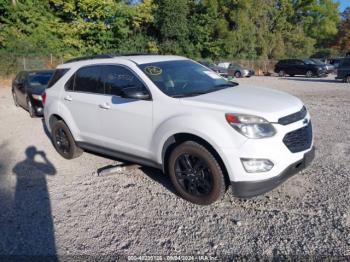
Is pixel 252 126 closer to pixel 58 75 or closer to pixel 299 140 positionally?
pixel 299 140

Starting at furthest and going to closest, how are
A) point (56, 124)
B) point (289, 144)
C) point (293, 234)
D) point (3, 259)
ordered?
point (56, 124)
point (289, 144)
point (293, 234)
point (3, 259)

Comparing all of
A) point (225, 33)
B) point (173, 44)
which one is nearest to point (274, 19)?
point (225, 33)

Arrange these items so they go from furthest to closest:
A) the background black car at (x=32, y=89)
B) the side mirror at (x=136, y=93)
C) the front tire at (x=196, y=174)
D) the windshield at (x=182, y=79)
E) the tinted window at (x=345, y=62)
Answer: the tinted window at (x=345, y=62)
the background black car at (x=32, y=89)
the windshield at (x=182, y=79)
the side mirror at (x=136, y=93)
the front tire at (x=196, y=174)

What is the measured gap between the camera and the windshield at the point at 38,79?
10375 millimetres

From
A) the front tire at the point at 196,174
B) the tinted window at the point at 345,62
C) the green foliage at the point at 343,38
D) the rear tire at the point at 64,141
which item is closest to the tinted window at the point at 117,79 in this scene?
the front tire at the point at 196,174

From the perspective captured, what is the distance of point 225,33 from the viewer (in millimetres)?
39062

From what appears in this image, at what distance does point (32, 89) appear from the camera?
9.93 meters

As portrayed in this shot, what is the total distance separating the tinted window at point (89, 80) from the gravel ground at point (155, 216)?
1.32 meters

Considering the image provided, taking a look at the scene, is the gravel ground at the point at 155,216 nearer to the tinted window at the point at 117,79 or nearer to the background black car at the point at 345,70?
the tinted window at the point at 117,79

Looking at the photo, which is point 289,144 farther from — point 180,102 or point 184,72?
point 184,72

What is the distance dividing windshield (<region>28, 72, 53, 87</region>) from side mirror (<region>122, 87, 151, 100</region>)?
23.3 feet

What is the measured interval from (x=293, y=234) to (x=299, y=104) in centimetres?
164

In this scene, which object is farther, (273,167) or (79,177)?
(79,177)

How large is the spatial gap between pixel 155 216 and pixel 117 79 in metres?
2.08
